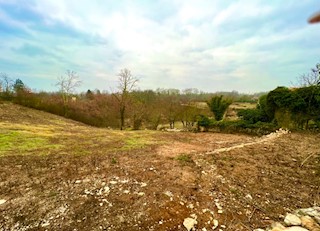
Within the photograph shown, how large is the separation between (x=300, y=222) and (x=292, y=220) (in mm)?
109

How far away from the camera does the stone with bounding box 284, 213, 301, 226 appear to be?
11.3ft

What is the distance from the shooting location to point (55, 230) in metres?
3.33

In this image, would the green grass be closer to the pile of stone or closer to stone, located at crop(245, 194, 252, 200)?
stone, located at crop(245, 194, 252, 200)

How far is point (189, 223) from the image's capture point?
3473 mm

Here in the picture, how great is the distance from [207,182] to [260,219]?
1406 millimetres

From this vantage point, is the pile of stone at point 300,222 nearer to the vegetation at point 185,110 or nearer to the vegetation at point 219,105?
the vegetation at point 185,110

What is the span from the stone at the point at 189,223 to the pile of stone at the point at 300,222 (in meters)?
1.12

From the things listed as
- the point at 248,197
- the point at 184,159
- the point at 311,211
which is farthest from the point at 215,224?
the point at 184,159

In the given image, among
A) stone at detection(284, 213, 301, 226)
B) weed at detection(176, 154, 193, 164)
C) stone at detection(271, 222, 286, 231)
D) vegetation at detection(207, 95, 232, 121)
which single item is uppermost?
vegetation at detection(207, 95, 232, 121)

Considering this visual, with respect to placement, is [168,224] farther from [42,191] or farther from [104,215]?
[42,191]

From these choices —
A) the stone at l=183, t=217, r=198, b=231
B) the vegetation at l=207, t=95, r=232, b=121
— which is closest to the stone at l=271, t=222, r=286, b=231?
the stone at l=183, t=217, r=198, b=231

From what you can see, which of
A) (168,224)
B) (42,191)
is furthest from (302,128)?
(42,191)

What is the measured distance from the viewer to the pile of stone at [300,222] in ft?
10.8

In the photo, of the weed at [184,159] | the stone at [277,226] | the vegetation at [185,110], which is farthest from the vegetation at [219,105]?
the stone at [277,226]
